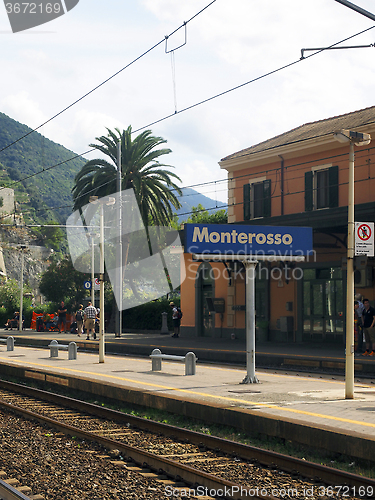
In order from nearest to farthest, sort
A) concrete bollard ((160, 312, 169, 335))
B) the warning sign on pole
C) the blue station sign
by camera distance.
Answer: the warning sign on pole
the blue station sign
concrete bollard ((160, 312, 169, 335))

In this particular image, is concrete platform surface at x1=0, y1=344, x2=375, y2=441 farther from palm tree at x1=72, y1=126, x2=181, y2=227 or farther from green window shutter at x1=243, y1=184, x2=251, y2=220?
palm tree at x1=72, y1=126, x2=181, y2=227

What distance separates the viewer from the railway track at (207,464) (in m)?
6.74

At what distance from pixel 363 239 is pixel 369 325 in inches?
375

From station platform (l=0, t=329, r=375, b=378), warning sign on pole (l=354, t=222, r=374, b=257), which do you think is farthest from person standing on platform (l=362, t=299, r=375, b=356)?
warning sign on pole (l=354, t=222, r=374, b=257)

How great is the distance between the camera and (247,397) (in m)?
11.8

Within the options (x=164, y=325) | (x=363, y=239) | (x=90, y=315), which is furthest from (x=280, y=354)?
(x=164, y=325)

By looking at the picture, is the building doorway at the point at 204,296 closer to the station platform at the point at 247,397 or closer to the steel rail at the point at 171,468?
the station platform at the point at 247,397

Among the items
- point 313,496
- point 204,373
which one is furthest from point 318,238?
point 313,496

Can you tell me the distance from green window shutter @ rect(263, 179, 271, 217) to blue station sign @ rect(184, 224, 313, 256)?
51.0ft

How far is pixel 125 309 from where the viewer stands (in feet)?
146

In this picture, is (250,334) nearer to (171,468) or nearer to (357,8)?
(171,468)

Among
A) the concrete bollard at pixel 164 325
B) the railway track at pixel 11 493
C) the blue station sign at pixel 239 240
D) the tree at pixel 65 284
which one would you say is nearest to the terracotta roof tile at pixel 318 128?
the concrete bollard at pixel 164 325

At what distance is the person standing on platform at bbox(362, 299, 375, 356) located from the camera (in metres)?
20.4

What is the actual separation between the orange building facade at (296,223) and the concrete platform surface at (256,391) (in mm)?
8643
